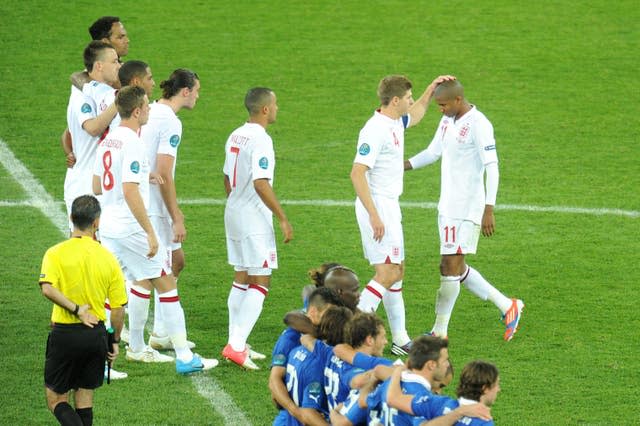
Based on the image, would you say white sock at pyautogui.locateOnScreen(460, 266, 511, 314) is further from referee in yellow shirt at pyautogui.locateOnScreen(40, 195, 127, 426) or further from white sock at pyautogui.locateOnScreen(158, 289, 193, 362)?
referee in yellow shirt at pyautogui.locateOnScreen(40, 195, 127, 426)

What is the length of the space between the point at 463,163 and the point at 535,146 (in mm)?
6675

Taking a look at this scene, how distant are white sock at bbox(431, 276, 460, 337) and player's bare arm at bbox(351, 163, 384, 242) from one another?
87cm

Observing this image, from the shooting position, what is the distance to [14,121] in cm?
1828

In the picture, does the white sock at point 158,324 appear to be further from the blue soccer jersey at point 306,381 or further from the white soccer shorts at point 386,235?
the blue soccer jersey at point 306,381

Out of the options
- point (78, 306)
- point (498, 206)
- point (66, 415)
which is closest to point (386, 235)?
point (78, 306)

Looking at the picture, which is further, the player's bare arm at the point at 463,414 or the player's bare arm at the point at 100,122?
the player's bare arm at the point at 100,122

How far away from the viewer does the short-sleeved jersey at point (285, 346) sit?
7781 millimetres

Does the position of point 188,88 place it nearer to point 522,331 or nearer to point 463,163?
point 463,163

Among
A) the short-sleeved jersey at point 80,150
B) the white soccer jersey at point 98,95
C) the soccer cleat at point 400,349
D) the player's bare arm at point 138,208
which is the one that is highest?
the white soccer jersey at point 98,95

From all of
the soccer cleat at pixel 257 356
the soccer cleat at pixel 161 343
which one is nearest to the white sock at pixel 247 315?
the soccer cleat at pixel 257 356

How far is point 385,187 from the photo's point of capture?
34.2ft

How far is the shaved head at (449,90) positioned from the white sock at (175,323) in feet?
9.16

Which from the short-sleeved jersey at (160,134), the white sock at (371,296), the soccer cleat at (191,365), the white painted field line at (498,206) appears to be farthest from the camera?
the white painted field line at (498,206)

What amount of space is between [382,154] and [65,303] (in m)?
3.34
